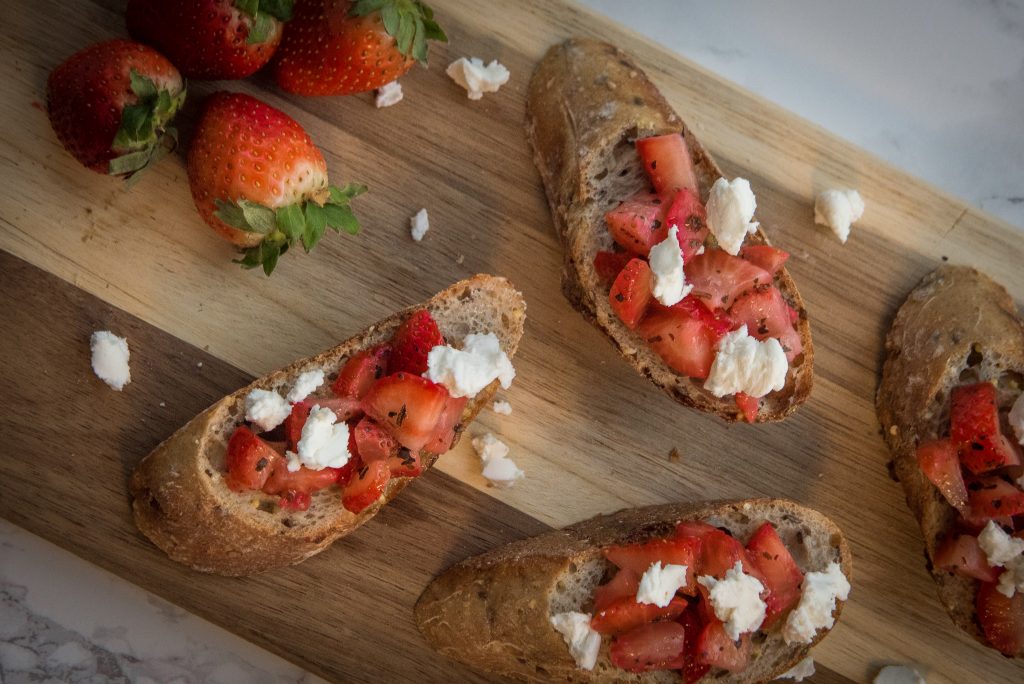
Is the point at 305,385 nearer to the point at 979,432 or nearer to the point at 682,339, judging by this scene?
the point at 682,339

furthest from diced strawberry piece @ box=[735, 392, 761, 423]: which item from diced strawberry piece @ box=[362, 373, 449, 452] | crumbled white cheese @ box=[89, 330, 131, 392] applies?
crumbled white cheese @ box=[89, 330, 131, 392]

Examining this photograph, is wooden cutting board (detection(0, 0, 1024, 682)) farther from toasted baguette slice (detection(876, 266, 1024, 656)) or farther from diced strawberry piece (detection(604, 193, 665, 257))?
diced strawberry piece (detection(604, 193, 665, 257))

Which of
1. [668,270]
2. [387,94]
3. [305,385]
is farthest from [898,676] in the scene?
[387,94]

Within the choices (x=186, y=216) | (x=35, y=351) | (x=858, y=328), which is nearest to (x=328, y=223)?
(x=186, y=216)

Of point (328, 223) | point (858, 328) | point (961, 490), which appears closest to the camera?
point (328, 223)

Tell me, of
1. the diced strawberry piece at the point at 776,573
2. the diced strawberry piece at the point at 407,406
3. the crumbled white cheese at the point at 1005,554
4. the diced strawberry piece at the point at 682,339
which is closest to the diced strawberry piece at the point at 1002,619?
the crumbled white cheese at the point at 1005,554

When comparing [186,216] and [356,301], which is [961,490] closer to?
[356,301]
